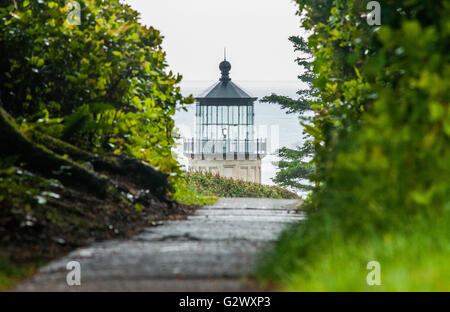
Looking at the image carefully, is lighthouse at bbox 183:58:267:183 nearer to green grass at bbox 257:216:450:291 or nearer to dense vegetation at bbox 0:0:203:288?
dense vegetation at bbox 0:0:203:288

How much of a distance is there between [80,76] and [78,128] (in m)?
0.79

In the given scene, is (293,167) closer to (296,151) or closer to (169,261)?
(296,151)

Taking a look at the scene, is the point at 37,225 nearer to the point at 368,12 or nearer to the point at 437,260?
the point at 437,260

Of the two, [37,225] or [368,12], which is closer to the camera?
[37,225]

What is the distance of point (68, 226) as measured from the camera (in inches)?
191

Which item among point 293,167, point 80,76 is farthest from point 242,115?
point 80,76

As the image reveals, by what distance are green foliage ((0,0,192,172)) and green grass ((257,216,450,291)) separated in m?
4.14

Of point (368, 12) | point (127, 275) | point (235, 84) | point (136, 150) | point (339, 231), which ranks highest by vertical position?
point (235, 84)

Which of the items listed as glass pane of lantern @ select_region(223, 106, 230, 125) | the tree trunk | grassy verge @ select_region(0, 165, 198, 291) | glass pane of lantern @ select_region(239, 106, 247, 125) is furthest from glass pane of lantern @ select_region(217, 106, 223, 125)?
the tree trunk

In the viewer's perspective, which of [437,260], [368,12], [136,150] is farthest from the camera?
[136,150]

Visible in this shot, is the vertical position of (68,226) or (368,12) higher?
(368,12)

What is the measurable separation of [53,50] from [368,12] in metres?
3.88

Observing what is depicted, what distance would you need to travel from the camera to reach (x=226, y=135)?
79.5 ft

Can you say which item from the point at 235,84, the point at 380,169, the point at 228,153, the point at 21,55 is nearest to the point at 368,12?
the point at 380,169
